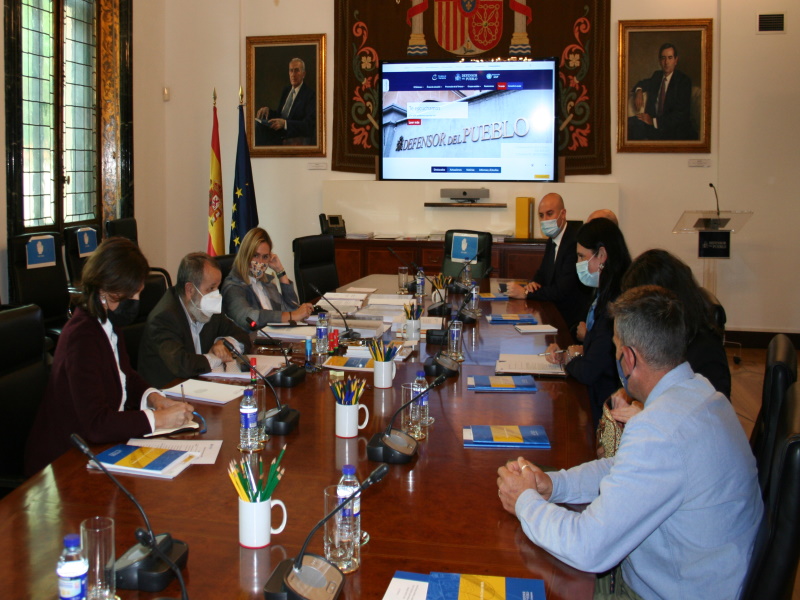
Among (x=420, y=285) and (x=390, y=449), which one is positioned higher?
(x=420, y=285)

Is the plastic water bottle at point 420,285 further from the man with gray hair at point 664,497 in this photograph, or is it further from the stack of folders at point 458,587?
the stack of folders at point 458,587

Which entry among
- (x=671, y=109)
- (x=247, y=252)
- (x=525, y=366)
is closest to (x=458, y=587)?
(x=525, y=366)

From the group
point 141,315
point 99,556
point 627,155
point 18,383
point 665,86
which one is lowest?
point 99,556

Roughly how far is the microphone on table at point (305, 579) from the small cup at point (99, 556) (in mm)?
272

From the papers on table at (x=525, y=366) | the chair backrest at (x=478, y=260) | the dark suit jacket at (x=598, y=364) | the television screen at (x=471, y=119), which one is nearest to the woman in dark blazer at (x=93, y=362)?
the papers on table at (x=525, y=366)

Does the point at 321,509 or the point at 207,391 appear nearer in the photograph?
the point at 321,509

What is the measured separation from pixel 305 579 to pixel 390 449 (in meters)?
0.68

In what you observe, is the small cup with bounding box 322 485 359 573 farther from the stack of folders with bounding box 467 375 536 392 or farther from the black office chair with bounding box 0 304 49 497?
the black office chair with bounding box 0 304 49 497

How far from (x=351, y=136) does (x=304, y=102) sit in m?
0.59

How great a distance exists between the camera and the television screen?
734 cm

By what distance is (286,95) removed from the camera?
25.7 feet

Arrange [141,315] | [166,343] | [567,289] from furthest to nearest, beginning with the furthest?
[567,289] < [141,315] < [166,343]

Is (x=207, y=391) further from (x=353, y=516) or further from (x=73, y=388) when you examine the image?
(x=353, y=516)

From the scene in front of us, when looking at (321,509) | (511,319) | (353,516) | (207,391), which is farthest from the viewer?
(511,319)
